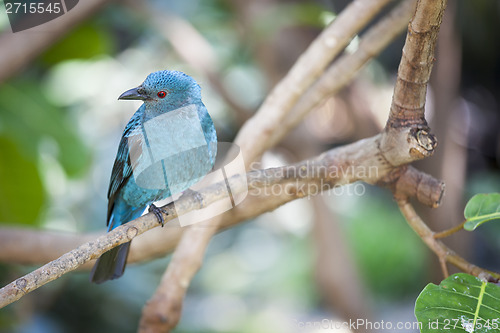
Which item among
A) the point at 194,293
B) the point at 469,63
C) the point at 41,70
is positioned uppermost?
the point at 41,70

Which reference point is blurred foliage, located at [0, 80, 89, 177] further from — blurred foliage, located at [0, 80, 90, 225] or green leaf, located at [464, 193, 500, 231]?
green leaf, located at [464, 193, 500, 231]

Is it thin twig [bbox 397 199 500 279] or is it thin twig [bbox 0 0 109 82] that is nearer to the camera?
thin twig [bbox 397 199 500 279]

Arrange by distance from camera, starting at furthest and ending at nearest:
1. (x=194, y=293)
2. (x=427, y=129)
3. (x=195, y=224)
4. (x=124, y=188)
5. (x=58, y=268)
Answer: (x=194, y=293) → (x=195, y=224) → (x=124, y=188) → (x=427, y=129) → (x=58, y=268)

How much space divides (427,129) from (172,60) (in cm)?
355

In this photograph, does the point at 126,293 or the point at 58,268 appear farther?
the point at 126,293

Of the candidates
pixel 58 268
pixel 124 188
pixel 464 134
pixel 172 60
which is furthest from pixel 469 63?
pixel 58 268

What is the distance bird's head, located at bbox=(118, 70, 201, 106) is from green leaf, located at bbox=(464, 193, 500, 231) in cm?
92

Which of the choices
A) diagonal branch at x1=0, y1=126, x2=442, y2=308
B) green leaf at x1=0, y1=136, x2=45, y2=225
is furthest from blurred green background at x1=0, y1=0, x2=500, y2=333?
diagonal branch at x1=0, y1=126, x2=442, y2=308

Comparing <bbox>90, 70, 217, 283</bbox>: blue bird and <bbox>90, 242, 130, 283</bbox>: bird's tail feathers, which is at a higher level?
<bbox>90, 70, 217, 283</bbox>: blue bird

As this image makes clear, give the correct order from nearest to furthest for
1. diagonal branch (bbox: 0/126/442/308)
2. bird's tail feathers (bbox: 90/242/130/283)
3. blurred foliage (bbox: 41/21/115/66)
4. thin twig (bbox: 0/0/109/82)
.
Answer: diagonal branch (bbox: 0/126/442/308) < bird's tail feathers (bbox: 90/242/130/283) < thin twig (bbox: 0/0/109/82) < blurred foliage (bbox: 41/21/115/66)

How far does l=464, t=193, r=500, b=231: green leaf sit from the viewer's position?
1.54 m

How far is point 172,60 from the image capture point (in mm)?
4758

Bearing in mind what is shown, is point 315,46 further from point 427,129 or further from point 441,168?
point 441,168

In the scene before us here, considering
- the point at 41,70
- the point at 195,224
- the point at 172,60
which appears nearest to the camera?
the point at 195,224
